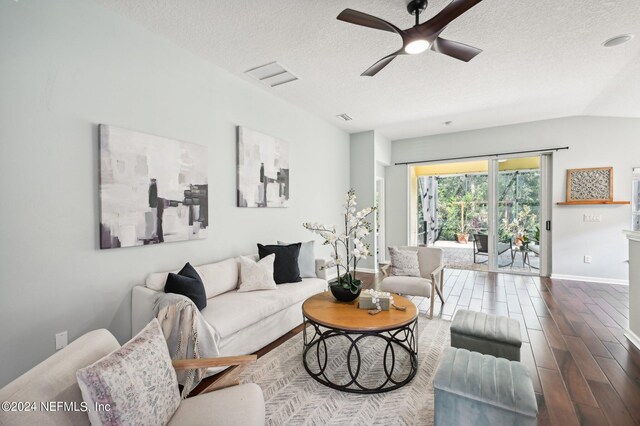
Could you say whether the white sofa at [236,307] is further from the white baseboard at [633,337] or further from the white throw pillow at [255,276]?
the white baseboard at [633,337]

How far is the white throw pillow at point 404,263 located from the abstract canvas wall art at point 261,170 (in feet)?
5.94

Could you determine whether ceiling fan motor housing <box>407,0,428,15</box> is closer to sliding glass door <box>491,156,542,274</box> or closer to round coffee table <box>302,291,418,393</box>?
round coffee table <box>302,291,418,393</box>

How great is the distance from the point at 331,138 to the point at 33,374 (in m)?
5.24

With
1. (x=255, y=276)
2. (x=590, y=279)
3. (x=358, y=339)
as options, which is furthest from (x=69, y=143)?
(x=590, y=279)

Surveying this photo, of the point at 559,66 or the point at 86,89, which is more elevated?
the point at 559,66

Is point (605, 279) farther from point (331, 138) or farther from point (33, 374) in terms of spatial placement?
point (33, 374)

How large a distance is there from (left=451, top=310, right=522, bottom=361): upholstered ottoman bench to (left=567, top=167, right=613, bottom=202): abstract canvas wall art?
449 centimetres

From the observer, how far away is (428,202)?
8.30 m

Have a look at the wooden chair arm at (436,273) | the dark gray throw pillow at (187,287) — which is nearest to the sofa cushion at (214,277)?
the dark gray throw pillow at (187,287)

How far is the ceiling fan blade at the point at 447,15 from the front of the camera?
5.87 ft

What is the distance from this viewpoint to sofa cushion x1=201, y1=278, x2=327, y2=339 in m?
2.38

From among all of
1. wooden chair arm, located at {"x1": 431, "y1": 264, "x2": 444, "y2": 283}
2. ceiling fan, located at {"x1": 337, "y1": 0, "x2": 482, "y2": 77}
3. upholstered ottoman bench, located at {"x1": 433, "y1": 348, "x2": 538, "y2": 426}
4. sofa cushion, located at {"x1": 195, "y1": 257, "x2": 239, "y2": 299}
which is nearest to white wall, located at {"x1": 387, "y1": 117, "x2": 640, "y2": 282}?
wooden chair arm, located at {"x1": 431, "y1": 264, "x2": 444, "y2": 283}

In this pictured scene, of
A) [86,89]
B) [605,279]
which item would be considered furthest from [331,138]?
[605,279]

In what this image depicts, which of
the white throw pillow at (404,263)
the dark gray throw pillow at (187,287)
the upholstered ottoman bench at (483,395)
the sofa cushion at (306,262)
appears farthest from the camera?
the white throw pillow at (404,263)
